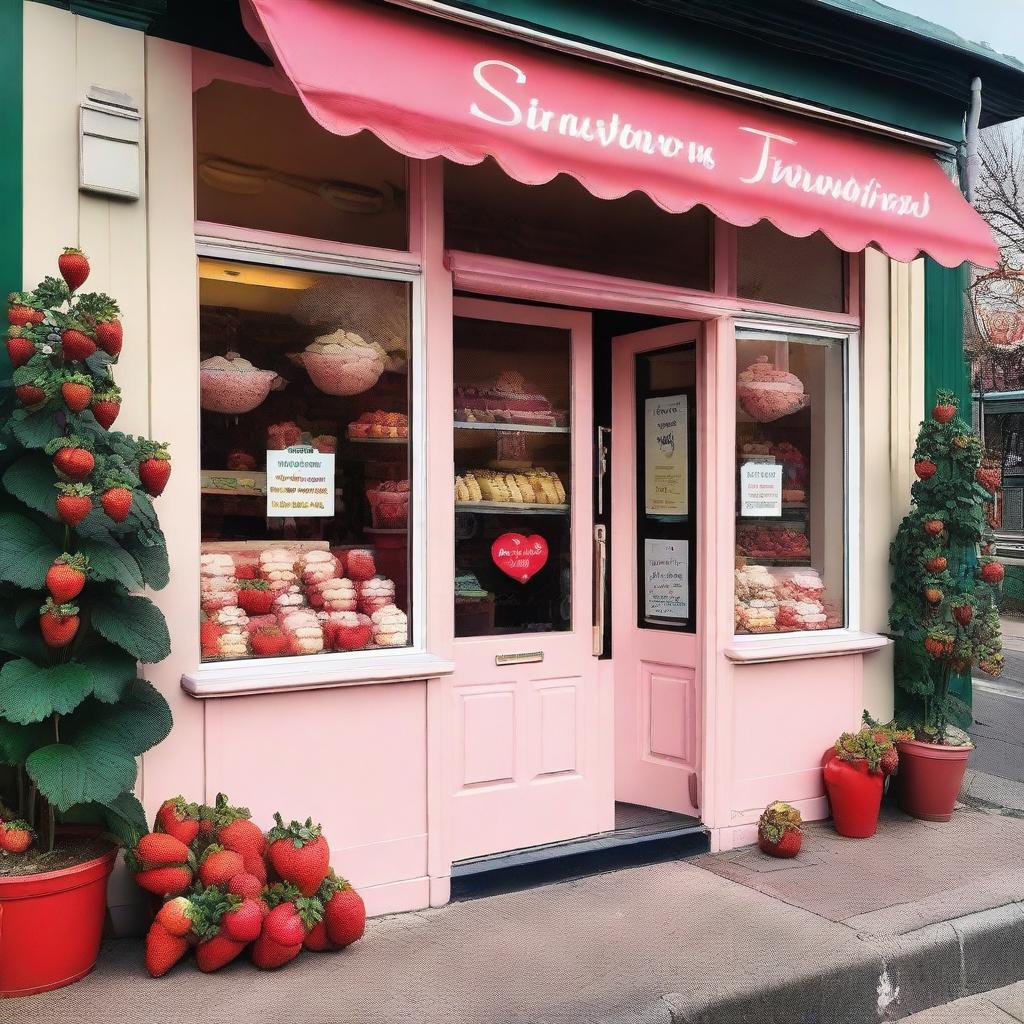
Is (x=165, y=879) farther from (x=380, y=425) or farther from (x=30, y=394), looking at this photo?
(x=380, y=425)

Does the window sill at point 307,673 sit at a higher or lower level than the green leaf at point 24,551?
lower

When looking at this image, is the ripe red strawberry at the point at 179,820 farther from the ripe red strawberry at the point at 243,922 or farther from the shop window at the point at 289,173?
the shop window at the point at 289,173

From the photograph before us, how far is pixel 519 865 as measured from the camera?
4.64 meters

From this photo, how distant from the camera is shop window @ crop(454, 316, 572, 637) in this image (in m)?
4.96

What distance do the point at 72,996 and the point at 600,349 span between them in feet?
12.7

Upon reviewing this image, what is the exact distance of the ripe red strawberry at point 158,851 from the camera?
3482mm

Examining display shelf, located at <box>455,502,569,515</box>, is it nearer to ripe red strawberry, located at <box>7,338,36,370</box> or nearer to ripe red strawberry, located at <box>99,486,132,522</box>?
ripe red strawberry, located at <box>99,486,132,522</box>

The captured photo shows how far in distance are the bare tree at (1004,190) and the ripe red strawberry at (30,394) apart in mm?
21262

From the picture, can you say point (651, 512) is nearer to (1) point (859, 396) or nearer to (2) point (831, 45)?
(1) point (859, 396)

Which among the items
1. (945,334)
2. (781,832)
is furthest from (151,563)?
(945,334)

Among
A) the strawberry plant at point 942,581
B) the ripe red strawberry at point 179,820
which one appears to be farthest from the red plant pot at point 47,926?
the strawberry plant at point 942,581

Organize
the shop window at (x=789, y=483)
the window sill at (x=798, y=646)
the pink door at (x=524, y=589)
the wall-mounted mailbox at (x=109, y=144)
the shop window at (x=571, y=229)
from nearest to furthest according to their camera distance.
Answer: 1. the wall-mounted mailbox at (x=109, y=144)
2. the shop window at (x=571, y=229)
3. the pink door at (x=524, y=589)
4. the window sill at (x=798, y=646)
5. the shop window at (x=789, y=483)

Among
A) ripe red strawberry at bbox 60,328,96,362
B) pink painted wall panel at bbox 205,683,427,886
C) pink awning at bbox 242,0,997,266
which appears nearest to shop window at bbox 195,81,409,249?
pink awning at bbox 242,0,997,266

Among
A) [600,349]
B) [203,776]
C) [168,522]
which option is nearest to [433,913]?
[203,776]
